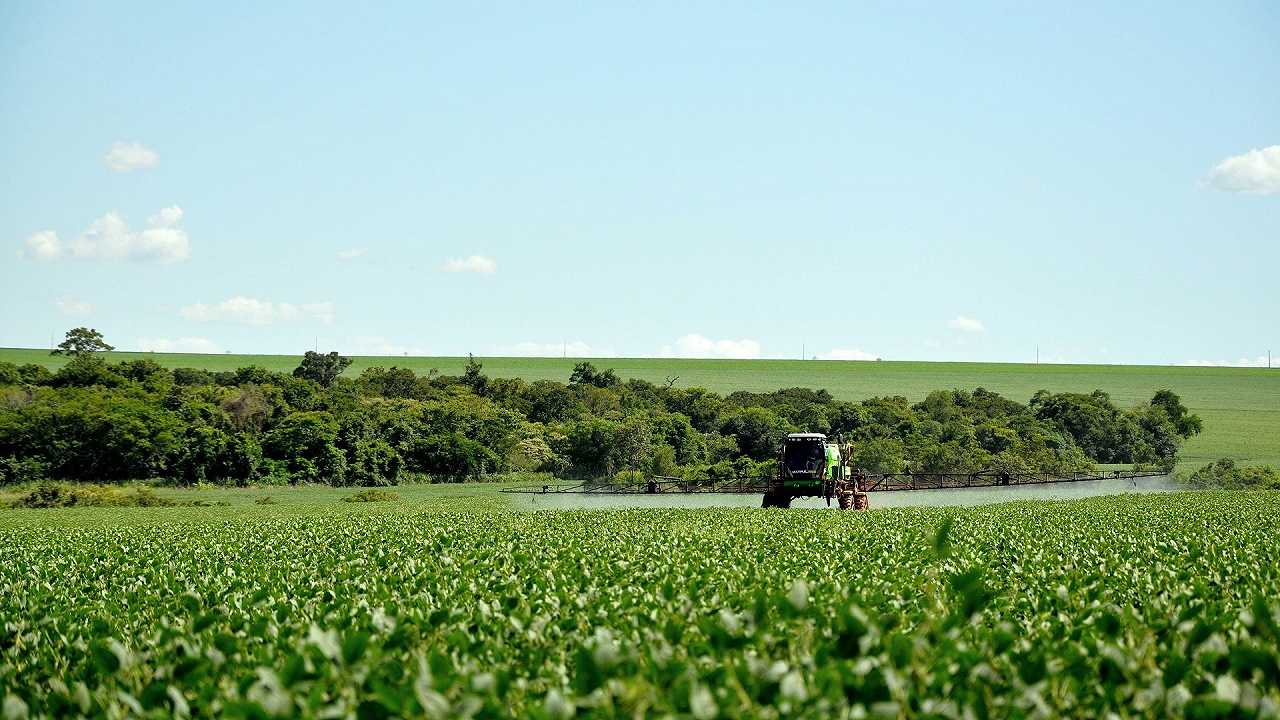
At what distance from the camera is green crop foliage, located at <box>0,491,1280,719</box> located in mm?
6027

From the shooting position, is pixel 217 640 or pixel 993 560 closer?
pixel 217 640

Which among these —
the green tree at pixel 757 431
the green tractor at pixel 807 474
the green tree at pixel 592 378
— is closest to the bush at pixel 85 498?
the green tractor at pixel 807 474

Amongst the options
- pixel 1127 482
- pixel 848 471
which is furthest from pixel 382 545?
pixel 1127 482

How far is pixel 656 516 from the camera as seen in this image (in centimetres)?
3759

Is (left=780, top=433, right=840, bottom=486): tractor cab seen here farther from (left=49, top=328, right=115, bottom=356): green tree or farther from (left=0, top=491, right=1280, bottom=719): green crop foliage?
(left=49, top=328, right=115, bottom=356): green tree

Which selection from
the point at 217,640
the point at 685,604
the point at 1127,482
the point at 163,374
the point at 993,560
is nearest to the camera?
the point at 217,640

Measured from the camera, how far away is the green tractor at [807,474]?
5009 cm

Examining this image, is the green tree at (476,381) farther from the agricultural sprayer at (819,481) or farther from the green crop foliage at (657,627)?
the green crop foliage at (657,627)

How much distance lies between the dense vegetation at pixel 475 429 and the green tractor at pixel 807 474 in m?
33.0

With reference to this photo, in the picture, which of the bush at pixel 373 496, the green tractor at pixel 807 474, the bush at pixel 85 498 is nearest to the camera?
the green tractor at pixel 807 474

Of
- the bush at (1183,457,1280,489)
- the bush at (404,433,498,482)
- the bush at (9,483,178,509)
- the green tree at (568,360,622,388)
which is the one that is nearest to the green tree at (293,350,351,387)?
the green tree at (568,360,622,388)

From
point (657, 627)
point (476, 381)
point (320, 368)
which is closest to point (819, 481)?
point (657, 627)

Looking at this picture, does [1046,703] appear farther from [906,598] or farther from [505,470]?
[505,470]

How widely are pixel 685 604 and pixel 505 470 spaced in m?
80.0
